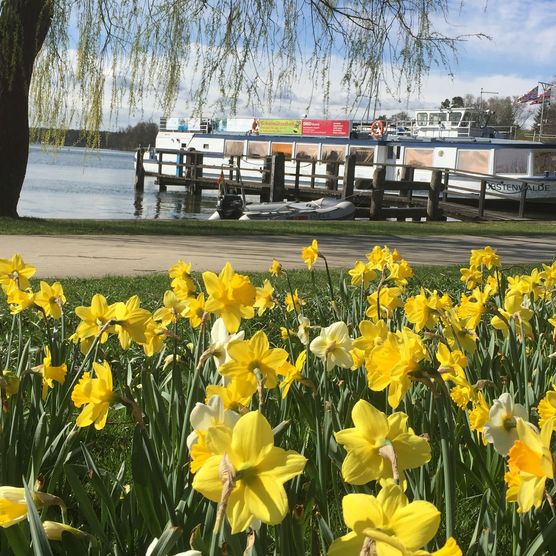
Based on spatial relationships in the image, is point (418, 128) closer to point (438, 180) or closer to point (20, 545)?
point (438, 180)

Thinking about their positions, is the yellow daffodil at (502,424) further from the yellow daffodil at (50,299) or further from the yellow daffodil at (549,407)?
the yellow daffodil at (50,299)

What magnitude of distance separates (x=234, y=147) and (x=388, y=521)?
3282 centimetres

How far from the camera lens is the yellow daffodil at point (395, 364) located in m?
1.09

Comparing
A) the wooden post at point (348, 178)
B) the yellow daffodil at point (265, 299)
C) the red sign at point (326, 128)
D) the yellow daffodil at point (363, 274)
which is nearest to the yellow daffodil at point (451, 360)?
the yellow daffodil at point (265, 299)

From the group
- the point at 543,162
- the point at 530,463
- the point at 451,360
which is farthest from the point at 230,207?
the point at 530,463

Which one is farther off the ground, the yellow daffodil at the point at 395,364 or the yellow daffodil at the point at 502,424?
the yellow daffodil at the point at 395,364

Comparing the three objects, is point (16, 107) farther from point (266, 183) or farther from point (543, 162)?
point (543, 162)

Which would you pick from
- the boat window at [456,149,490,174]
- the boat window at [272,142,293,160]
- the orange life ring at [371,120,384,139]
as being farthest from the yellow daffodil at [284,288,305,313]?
the boat window at [272,142,293,160]

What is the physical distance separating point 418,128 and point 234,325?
2980 centimetres

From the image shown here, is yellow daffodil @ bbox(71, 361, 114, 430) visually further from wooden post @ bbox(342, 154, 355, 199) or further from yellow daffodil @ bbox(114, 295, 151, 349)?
wooden post @ bbox(342, 154, 355, 199)

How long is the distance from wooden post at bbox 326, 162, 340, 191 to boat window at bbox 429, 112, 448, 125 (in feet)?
15.2

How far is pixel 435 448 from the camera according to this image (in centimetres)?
173

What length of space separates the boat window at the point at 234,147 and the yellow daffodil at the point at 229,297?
3155 cm

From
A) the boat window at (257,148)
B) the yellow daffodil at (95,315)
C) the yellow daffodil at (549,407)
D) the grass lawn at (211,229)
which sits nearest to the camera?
the yellow daffodil at (549,407)
